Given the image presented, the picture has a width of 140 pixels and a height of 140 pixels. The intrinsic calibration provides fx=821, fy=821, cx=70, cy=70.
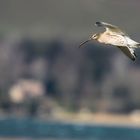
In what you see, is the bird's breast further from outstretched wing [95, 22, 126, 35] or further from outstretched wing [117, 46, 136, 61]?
outstretched wing [117, 46, 136, 61]

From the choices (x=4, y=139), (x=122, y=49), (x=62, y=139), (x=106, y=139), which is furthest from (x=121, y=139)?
(x=122, y=49)

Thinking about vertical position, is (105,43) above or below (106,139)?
below

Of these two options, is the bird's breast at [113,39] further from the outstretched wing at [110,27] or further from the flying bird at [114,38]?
the outstretched wing at [110,27]

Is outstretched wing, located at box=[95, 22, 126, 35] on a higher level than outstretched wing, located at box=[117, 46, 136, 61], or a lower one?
higher

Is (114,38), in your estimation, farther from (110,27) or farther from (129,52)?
(129,52)

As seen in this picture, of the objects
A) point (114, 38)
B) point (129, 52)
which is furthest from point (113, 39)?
point (129, 52)

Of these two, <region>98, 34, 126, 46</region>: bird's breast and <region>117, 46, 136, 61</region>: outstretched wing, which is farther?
<region>117, 46, 136, 61</region>: outstretched wing

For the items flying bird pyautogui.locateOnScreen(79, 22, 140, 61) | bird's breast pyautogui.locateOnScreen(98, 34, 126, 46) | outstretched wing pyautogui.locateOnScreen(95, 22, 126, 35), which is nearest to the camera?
bird's breast pyautogui.locateOnScreen(98, 34, 126, 46)

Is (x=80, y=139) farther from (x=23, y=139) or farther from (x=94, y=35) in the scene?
(x=94, y=35)

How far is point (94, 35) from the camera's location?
36.3 ft

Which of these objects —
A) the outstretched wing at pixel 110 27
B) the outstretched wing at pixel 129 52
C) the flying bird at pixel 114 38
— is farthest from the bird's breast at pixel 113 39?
the outstretched wing at pixel 129 52

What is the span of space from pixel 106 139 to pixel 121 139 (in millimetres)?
3492

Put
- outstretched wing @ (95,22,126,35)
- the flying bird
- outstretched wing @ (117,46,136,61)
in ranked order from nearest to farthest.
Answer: the flying bird, outstretched wing @ (95,22,126,35), outstretched wing @ (117,46,136,61)

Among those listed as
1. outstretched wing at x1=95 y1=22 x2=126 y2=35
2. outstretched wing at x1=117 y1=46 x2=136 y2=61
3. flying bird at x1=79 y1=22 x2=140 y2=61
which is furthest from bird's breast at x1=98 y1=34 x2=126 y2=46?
outstretched wing at x1=117 y1=46 x2=136 y2=61
